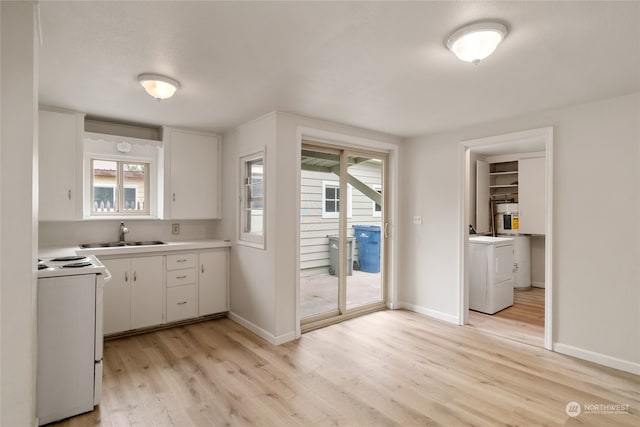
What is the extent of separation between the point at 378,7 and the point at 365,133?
2537 mm

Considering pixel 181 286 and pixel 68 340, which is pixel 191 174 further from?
pixel 68 340

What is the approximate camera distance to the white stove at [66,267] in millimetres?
2212

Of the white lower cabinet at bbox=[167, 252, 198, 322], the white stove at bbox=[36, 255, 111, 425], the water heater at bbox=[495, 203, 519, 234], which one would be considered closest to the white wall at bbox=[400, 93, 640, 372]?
the water heater at bbox=[495, 203, 519, 234]

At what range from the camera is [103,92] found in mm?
2871

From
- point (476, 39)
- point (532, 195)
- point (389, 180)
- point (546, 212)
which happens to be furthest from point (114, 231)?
point (532, 195)

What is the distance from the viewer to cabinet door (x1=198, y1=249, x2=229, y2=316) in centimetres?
410

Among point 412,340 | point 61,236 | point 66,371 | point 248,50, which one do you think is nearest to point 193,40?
point 248,50

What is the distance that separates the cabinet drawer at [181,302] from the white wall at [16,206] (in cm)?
221

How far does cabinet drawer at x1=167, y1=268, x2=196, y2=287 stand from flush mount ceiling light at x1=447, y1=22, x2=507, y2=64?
351 centimetres

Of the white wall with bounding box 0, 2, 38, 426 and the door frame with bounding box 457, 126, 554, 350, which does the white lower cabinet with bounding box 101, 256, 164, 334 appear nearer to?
the white wall with bounding box 0, 2, 38, 426

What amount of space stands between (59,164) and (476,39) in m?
3.84

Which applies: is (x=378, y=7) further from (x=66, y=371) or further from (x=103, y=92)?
(x=66, y=371)

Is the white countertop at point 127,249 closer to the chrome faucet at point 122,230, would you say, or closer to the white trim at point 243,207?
the white trim at point 243,207

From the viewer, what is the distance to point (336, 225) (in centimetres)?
419
